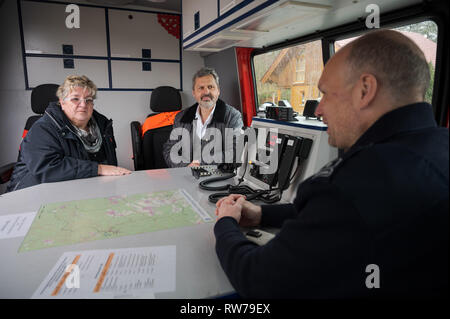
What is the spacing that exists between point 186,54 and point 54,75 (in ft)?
6.18

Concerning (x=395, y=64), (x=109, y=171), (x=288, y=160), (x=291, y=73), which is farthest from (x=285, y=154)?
(x=291, y=73)

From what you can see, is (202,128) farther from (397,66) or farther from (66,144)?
(397,66)

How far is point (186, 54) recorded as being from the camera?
4465 mm

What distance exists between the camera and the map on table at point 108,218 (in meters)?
1.05

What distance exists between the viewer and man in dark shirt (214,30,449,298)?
546mm

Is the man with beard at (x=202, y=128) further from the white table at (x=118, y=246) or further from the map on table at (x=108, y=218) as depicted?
the map on table at (x=108, y=218)

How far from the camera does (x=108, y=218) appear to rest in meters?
1.20

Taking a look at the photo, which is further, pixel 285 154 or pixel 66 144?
pixel 66 144

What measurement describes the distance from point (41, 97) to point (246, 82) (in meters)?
2.20

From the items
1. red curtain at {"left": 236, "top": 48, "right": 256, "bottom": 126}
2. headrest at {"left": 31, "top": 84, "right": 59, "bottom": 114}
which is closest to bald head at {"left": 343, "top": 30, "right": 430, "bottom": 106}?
red curtain at {"left": 236, "top": 48, "right": 256, "bottom": 126}

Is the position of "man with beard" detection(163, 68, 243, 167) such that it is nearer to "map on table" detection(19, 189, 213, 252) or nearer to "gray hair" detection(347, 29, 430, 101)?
"map on table" detection(19, 189, 213, 252)

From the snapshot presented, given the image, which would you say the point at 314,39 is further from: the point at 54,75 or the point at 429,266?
the point at 54,75

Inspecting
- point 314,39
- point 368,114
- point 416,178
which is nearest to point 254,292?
point 416,178

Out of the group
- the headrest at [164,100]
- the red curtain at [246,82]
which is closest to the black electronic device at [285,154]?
the red curtain at [246,82]
